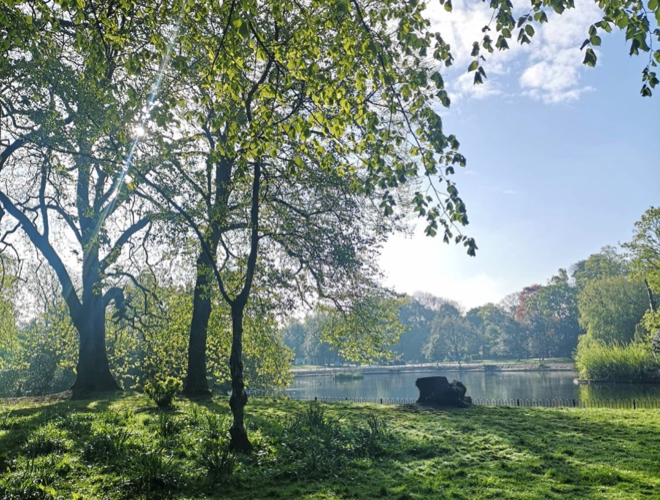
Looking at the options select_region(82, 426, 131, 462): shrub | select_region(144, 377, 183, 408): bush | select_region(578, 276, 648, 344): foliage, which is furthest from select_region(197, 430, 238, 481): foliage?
select_region(578, 276, 648, 344): foliage

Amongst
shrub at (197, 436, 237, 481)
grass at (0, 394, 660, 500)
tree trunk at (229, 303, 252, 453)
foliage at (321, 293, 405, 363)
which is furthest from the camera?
foliage at (321, 293, 405, 363)

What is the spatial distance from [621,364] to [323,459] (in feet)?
137

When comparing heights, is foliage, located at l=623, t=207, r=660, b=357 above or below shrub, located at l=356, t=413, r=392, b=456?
above

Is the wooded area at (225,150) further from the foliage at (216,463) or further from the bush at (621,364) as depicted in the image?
the bush at (621,364)

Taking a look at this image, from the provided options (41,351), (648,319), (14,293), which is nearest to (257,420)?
(14,293)

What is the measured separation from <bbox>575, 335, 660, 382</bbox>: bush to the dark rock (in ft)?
101

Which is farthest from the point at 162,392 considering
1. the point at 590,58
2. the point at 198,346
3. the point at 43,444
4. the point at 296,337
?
the point at 296,337

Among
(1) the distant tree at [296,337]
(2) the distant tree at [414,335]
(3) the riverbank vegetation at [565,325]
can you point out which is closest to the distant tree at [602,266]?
(3) the riverbank vegetation at [565,325]

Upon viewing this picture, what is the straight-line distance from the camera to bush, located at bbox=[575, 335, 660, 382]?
38.6 metres

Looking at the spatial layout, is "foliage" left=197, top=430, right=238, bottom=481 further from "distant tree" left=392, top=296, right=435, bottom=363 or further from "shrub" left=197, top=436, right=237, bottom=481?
"distant tree" left=392, top=296, right=435, bottom=363

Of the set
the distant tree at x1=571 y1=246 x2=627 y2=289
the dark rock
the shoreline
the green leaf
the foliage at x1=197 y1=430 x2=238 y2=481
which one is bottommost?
the shoreline

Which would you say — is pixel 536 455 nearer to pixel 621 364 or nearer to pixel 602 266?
pixel 621 364

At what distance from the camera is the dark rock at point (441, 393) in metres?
16.4

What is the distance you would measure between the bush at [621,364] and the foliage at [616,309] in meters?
9.98
